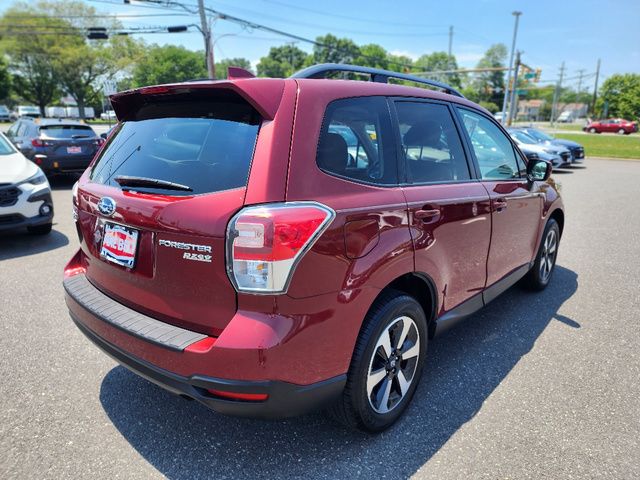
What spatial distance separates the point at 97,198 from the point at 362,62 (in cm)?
8355

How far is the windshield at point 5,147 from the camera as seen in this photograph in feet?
21.1

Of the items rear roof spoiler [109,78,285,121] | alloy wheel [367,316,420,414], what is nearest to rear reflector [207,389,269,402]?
alloy wheel [367,316,420,414]

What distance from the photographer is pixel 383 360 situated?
2.35m

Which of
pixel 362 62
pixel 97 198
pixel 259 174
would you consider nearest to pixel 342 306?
pixel 259 174

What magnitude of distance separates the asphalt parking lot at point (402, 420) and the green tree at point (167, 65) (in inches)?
2213

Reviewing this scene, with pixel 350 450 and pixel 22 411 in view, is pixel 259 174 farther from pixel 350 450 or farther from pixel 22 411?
pixel 22 411

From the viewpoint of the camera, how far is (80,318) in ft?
7.93

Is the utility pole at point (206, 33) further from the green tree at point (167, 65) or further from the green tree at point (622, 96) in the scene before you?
the green tree at point (622, 96)

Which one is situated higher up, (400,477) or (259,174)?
(259,174)

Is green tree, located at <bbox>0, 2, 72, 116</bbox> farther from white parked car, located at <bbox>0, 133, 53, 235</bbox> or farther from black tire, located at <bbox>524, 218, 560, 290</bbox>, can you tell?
black tire, located at <bbox>524, 218, 560, 290</bbox>

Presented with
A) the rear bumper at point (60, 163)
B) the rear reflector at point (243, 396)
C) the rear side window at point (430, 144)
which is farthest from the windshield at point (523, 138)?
the rear reflector at point (243, 396)

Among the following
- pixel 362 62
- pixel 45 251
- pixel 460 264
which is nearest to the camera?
pixel 460 264

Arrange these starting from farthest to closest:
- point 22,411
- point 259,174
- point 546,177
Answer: point 546,177
point 22,411
point 259,174

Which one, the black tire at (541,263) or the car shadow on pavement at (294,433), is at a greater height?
the black tire at (541,263)
